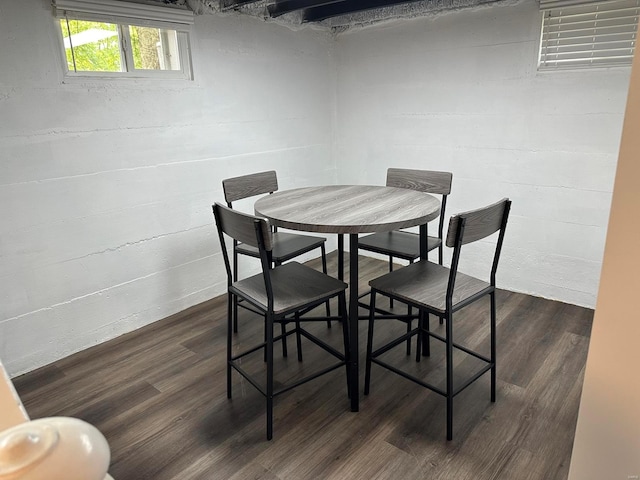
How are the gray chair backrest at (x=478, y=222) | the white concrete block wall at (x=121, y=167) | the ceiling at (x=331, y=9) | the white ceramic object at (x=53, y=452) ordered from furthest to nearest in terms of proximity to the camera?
the ceiling at (x=331, y=9) < the white concrete block wall at (x=121, y=167) < the gray chair backrest at (x=478, y=222) < the white ceramic object at (x=53, y=452)

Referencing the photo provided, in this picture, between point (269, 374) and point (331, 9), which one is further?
point (331, 9)

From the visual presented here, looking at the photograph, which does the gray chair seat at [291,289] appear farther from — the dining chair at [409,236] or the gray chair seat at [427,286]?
the dining chair at [409,236]

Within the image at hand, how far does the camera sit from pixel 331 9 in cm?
330

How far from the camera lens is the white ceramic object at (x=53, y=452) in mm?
332

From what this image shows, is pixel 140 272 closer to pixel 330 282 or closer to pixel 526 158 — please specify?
pixel 330 282

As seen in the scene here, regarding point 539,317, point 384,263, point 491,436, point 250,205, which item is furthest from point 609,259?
point 384,263

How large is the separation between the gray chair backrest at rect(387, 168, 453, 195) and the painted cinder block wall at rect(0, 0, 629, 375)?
72 centimetres

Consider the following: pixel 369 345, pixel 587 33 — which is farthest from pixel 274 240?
pixel 587 33

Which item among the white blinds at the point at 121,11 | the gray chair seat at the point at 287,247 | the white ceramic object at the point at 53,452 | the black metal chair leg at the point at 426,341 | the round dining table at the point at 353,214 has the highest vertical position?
the white blinds at the point at 121,11

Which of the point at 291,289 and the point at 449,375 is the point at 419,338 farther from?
the point at 291,289

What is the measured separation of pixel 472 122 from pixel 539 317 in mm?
1485

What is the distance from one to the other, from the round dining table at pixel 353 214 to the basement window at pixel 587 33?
1.43 meters

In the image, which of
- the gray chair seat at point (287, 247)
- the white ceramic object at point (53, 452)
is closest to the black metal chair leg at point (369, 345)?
the gray chair seat at point (287, 247)

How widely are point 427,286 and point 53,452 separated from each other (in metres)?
1.81
